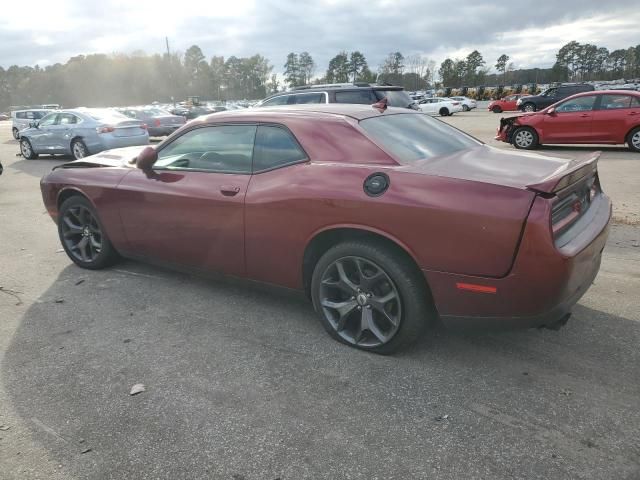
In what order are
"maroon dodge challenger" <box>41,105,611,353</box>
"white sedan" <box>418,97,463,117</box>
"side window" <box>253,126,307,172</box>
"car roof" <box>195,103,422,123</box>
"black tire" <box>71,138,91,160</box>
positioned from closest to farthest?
"maroon dodge challenger" <box>41,105,611,353</box> → "side window" <box>253,126,307,172</box> → "car roof" <box>195,103,422,123</box> → "black tire" <box>71,138,91,160</box> → "white sedan" <box>418,97,463,117</box>

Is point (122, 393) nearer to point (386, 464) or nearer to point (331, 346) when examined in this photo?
point (331, 346)

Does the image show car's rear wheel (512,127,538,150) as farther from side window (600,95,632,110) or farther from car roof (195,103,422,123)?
car roof (195,103,422,123)

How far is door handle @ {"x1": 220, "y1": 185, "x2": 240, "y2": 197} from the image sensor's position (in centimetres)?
348

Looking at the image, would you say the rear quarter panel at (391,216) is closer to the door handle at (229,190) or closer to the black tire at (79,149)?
the door handle at (229,190)

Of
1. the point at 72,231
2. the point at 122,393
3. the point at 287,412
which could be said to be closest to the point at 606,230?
the point at 287,412

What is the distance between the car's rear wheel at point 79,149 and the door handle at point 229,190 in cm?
1121

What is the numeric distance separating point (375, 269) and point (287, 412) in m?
0.97

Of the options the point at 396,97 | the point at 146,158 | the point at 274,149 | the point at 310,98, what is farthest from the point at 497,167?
the point at 396,97

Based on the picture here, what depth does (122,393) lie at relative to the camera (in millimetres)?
2795

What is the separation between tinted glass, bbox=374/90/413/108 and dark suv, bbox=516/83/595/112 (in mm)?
16899

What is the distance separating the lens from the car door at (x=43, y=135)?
14.1 m

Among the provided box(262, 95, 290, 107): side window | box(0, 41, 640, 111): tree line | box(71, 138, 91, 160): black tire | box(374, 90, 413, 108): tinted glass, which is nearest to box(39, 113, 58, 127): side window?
box(71, 138, 91, 160): black tire

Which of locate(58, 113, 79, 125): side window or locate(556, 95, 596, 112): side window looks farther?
locate(58, 113, 79, 125): side window

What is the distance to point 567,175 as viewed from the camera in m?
2.68
